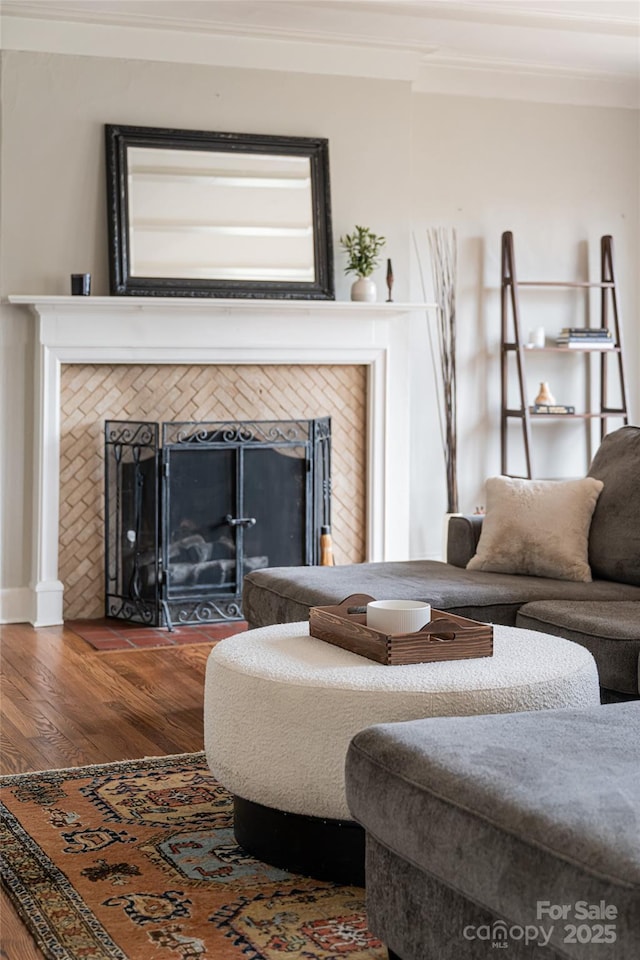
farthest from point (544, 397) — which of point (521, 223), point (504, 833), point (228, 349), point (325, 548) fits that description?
point (504, 833)

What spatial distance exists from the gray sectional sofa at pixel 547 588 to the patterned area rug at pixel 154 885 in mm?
868

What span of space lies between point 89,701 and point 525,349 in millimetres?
3444

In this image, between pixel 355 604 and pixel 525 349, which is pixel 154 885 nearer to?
pixel 355 604

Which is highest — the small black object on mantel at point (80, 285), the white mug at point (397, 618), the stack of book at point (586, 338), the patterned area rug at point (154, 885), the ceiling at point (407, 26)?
the ceiling at point (407, 26)

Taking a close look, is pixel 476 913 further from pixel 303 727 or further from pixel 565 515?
pixel 565 515

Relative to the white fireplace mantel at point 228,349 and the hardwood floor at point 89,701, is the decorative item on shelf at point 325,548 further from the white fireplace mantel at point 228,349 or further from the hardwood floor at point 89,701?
the hardwood floor at point 89,701

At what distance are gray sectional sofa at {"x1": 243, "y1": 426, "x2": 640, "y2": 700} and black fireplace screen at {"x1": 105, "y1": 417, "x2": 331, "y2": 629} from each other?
4.32 feet

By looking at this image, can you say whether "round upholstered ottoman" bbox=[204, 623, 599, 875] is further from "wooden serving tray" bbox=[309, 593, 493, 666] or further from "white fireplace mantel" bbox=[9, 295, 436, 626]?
"white fireplace mantel" bbox=[9, 295, 436, 626]

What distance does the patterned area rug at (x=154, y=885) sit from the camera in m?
2.19

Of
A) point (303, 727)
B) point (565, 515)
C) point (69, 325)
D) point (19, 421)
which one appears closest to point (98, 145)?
point (69, 325)

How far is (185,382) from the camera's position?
5621 millimetres

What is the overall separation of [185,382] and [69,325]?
62 centimetres

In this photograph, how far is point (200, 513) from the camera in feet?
17.7

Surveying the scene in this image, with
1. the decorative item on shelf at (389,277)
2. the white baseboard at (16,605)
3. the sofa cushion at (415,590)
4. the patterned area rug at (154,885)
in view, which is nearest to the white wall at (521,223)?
the decorative item on shelf at (389,277)
